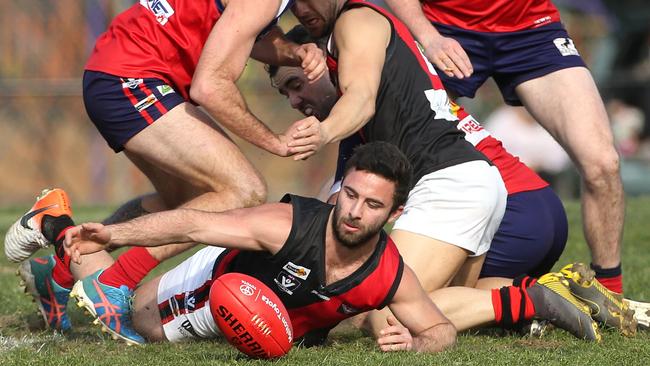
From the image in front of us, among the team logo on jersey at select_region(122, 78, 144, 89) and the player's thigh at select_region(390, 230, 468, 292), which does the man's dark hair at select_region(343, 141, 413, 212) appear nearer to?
the player's thigh at select_region(390, 230, 468, 292)

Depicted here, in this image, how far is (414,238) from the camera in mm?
6477

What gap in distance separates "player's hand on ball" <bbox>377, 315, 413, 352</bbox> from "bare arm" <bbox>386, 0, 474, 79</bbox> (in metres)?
1.54

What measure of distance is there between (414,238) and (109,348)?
5.44 ft

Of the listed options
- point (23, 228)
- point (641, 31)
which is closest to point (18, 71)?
point (641, 31)

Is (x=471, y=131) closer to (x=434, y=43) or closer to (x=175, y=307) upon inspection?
(x=434, y=43)

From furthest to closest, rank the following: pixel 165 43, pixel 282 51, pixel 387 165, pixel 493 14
Result: pixel 493 14
pixel 282 51
pixel 165 43
pixel 387 165

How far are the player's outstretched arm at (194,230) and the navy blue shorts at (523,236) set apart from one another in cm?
160

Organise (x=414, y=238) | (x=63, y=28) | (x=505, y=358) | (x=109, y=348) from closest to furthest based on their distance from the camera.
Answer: (x=505, y=358) < (x=109, y=348) < (x=414, y=238) < (x=63, y=28)

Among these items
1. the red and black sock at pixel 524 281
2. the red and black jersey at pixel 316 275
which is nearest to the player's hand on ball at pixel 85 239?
the red and black jersey at pixel 316 275

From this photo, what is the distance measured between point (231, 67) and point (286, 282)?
115 centimetres

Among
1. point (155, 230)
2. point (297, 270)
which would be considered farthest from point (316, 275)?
point (155, 230)

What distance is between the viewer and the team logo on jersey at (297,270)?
18.9 feet

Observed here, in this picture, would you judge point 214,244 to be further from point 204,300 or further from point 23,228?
point 23,228

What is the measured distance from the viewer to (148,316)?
6.49 m
